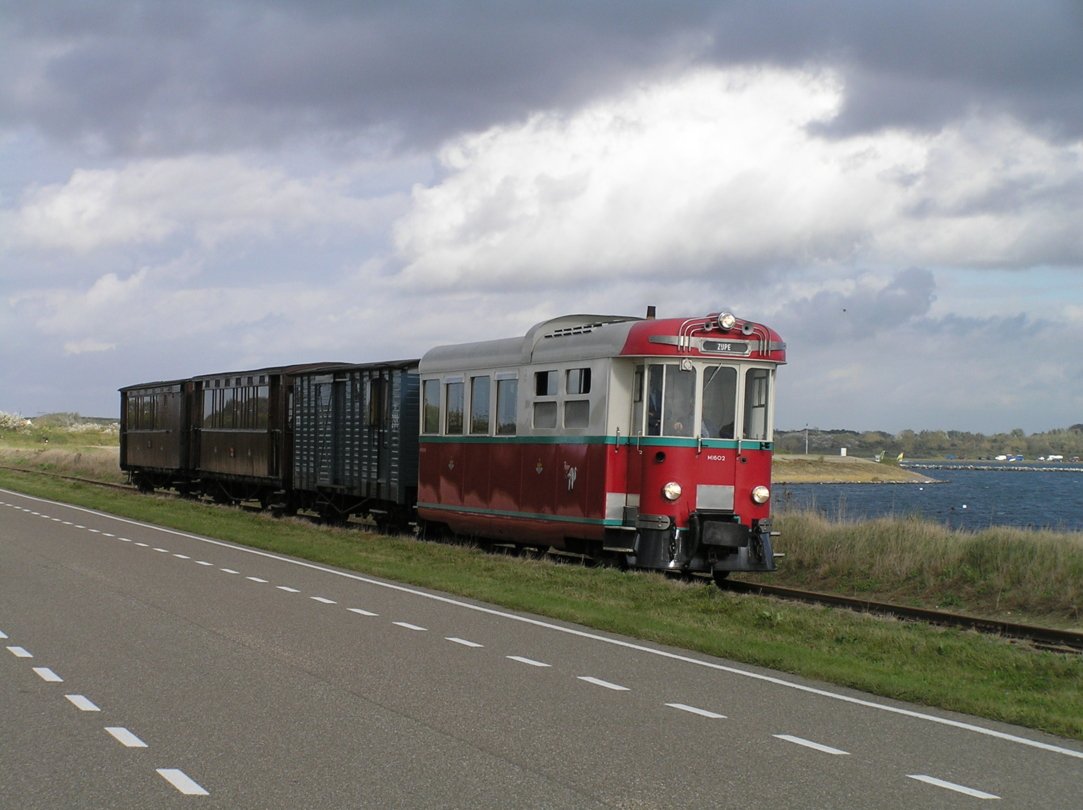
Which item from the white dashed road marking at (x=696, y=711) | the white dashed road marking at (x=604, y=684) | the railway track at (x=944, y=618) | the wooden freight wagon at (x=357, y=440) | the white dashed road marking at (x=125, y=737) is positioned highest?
the wooden freight wagon at (x=357, y=440)

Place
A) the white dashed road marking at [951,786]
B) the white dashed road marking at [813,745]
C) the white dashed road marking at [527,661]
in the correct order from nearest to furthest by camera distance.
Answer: the white dashed road marking at [951,786] → the white dashed road marking at [813,745] → the white dashed road marking at [527,661]

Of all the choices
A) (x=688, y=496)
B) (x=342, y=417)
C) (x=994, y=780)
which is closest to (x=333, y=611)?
(x=688, y=496)

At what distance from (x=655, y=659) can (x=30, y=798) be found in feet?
20.9

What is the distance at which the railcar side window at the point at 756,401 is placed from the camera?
19.3m

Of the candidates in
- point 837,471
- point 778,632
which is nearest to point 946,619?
point 778,632

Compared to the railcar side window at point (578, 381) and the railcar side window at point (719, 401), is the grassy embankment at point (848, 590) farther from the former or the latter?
the railcar side window at point (578, 381)

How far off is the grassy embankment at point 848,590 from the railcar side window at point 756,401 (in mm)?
2759

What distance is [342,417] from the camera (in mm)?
29328

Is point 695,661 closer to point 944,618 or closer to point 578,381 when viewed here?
point 944,618

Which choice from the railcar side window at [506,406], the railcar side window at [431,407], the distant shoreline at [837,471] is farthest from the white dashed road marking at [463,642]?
the distant shoreline at [837,471]

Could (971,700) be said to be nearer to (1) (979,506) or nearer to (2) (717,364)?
(2) (717,364)

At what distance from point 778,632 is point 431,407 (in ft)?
37.7

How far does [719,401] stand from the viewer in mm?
19094

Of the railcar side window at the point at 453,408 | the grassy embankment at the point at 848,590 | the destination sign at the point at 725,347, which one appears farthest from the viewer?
the railcar side window at the point at 453,408
